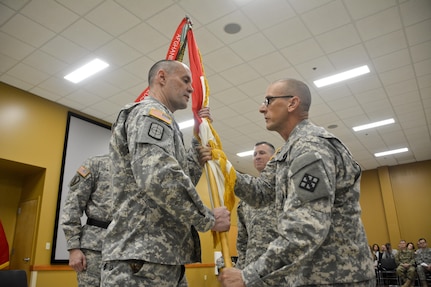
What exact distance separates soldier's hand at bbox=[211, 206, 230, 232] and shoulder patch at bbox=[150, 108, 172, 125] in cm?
50

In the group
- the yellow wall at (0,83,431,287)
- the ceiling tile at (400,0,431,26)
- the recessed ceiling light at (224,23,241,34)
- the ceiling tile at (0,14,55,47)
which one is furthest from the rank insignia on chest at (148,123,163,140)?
the yellow wall at (0,83,431,287)

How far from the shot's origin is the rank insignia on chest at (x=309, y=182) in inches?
51.6

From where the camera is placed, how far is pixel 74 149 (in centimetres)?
693

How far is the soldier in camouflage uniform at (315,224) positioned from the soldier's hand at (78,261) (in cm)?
138

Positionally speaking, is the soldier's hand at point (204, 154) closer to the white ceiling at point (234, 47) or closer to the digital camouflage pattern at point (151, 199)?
the digital camouflage pattern at point (151, 199)

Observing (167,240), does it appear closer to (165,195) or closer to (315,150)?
(165,195)

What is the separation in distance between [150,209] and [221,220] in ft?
1.15

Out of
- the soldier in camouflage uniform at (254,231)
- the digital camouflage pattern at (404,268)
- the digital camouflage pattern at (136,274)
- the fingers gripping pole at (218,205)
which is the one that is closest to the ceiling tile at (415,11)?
the soldier in camouflage uniform at (254,231)

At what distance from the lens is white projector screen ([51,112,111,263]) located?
625cm

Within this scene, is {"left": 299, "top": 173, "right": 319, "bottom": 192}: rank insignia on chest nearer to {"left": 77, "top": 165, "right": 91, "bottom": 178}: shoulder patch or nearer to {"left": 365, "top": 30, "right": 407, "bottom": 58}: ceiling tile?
{"left": 77, "top": 165, "right": 91, "bottom": 178}: shoulder patch

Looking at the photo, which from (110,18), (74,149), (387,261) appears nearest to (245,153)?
(74,149)

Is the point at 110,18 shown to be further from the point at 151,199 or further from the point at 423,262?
the point at 423,262

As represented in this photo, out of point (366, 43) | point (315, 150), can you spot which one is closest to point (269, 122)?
point (315, 150)

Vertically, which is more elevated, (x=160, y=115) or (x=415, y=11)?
(x=415, y=11)
